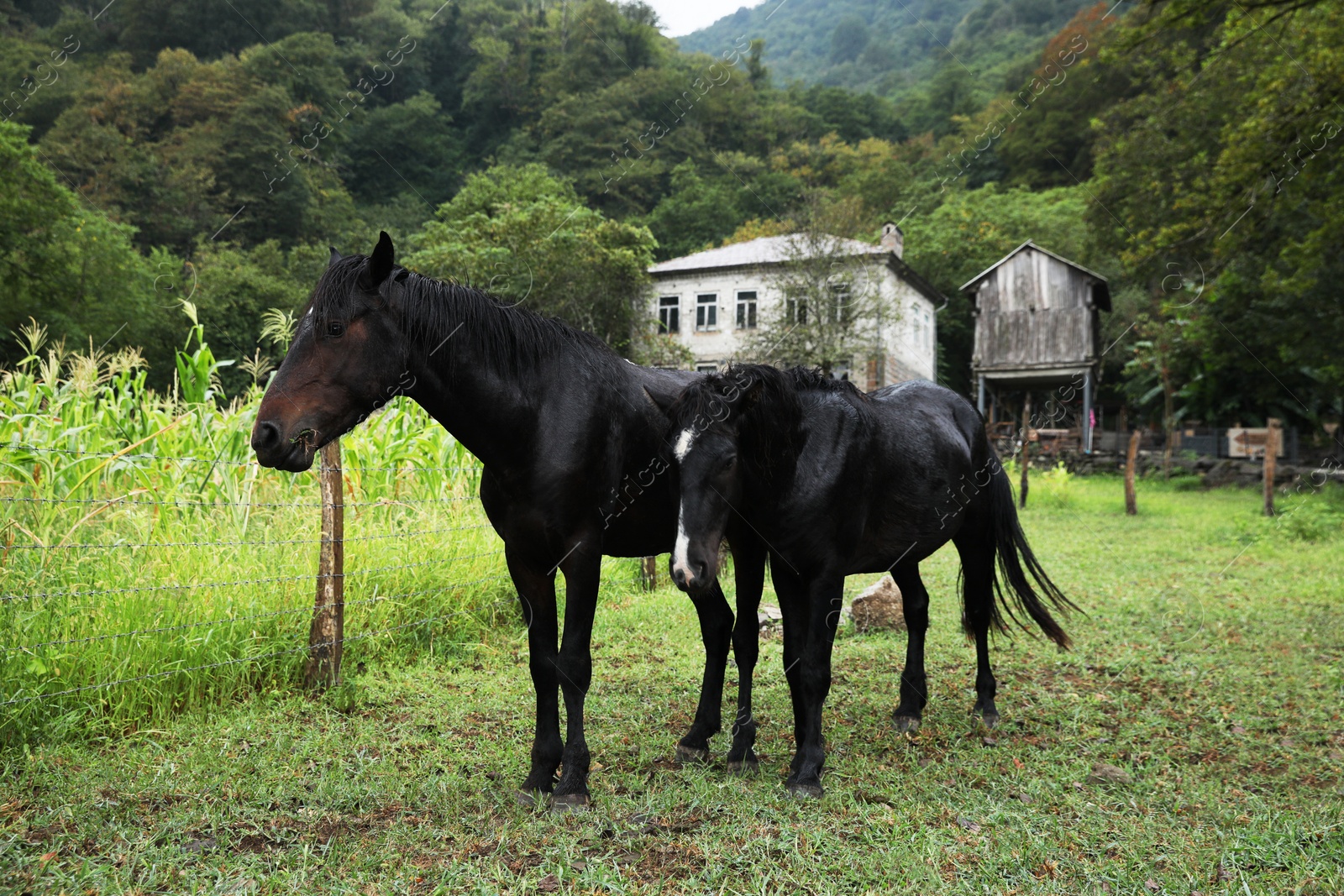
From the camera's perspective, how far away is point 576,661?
3.29 m

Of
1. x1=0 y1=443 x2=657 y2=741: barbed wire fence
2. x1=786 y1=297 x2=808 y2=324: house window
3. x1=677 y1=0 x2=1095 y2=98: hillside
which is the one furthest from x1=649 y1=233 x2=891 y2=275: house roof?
x1=677 y1=0 x2=1095 y2=98: hillside

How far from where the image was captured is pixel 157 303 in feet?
83.8

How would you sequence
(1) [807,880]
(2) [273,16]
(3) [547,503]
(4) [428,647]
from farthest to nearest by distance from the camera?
(2) [273,16]
(4) [428,647]
(3) [547,503]
(1) [807,880]

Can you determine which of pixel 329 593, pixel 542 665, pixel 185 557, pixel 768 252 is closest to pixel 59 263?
pixel 768 252

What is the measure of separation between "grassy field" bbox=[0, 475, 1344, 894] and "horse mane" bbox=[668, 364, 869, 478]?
1435 millimetres

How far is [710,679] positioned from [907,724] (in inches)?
46.5

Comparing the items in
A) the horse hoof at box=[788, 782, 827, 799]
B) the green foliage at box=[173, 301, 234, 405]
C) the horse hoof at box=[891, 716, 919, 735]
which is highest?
the green foliage at box=[173, 301, 234, 405]

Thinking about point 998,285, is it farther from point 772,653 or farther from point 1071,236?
point 772,653

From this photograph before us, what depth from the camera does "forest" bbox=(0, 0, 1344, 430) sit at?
12.1m

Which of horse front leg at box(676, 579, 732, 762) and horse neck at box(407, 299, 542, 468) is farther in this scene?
horse front leg at box(676, 579, 732, 762)

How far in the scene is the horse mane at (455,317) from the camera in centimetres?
293

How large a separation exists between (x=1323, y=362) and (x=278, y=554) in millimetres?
18641

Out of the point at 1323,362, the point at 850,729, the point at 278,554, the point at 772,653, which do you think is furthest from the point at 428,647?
the point at 1323,362

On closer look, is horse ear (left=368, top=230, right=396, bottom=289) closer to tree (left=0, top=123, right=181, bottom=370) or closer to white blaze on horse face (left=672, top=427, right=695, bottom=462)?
white blaze on horse face (left=672, top=427, right=695, bottom=462)
